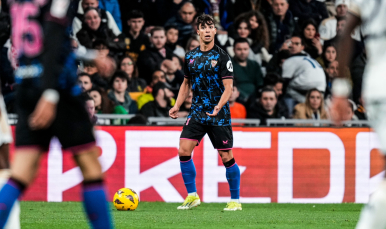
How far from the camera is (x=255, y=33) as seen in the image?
43.7ft

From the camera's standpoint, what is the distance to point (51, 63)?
394 cm

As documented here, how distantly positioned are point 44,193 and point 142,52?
3637 mm

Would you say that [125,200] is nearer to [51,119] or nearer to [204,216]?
[204,216]

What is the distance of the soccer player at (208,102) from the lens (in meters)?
8.68

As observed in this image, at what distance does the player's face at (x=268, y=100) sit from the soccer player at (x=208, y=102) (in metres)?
3.20

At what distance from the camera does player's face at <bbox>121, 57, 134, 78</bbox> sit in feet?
40.9

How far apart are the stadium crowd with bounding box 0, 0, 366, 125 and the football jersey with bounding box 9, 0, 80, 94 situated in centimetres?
715

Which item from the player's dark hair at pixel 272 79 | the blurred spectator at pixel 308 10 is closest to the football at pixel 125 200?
the player's dark hair at pixel 272 79

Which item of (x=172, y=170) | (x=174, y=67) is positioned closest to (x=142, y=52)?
(x=174, y=67)

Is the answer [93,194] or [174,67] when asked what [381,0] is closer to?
A: [93,194]

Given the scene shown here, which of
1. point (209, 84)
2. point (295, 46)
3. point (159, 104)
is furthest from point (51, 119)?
point (295, 46)

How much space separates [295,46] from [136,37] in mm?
3196

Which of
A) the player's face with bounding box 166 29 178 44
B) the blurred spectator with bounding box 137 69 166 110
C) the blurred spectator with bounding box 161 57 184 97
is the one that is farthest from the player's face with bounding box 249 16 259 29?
the blurred spectator with bounding box 137 69 166 110

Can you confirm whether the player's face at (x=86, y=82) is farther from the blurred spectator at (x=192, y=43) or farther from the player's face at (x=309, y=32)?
the player's face at (x=309, y=32)
